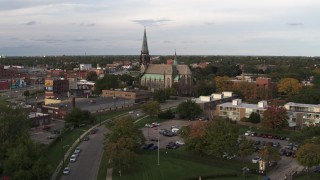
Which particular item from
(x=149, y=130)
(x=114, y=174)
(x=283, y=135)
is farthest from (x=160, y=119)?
(x=114, y=174)

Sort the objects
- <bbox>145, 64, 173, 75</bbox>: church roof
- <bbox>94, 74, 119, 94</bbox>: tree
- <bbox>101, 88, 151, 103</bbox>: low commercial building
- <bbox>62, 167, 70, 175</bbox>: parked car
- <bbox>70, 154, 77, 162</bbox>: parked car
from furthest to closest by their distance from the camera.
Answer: <bbox>145, 64, 173, 75</bbox>: church roof, <bbox>94, 74, 119, 94</bbox>: tree, <bbox>101, 88, 151, 103</bbox>: low commercial building, <bbox>70, 154, 77, 162</bbox>: parked car, <bbox>62, 167, 70, 175</bbox>: parked car

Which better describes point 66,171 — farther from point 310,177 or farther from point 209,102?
point 209,102

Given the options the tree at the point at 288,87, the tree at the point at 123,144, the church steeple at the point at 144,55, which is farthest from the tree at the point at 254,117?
the church steeple at the point at 144,55

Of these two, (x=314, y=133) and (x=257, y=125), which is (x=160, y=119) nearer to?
(x=257, y=125)

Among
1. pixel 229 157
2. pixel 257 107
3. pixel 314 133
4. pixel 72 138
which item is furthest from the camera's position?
pixel 257 107

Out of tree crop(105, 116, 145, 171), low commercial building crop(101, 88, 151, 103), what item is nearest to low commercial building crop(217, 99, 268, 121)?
low commercial building crop(101, 88, 151, 103)

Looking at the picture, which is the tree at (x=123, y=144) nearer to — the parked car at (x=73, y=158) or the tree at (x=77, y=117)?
the parked car at (x=73, y=158)

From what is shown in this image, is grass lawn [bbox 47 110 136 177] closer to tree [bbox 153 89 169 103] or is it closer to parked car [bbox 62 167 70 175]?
parked car [bbox 62 167 70 175]
